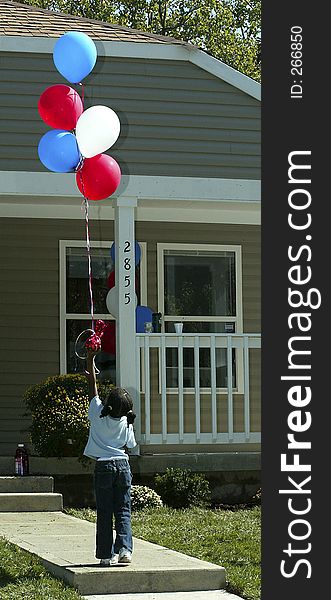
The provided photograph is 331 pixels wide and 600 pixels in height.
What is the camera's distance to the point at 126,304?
34.2ft

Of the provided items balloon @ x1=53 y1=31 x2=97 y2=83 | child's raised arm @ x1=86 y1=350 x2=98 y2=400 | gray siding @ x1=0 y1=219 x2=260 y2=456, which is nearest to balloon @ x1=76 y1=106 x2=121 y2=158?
balloon @ x1=53 y1=31 x2=97 y2=83

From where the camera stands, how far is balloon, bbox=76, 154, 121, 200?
27.9ft

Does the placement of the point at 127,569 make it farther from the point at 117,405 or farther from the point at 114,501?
the point at 117,405

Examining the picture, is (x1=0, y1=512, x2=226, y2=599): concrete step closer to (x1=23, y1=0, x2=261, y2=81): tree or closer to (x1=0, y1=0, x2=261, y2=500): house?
(x1=0, y1=0, x2=261, y2=500): house

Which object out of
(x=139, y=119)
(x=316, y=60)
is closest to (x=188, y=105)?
(x=139, y=119)

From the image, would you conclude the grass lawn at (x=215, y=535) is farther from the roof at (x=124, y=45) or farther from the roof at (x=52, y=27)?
the roof at (x=52, y=27)

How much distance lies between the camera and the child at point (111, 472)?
7099mm

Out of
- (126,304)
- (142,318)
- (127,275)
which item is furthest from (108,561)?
(142,318)

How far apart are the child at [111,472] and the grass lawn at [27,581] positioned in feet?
1.37

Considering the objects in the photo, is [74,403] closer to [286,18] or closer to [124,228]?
[124,228]

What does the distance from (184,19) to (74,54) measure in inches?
767

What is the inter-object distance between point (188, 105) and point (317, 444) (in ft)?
23.5

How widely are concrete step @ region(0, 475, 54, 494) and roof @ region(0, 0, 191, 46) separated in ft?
13.3

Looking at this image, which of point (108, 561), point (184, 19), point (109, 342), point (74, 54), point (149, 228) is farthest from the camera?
point (184, 19)
